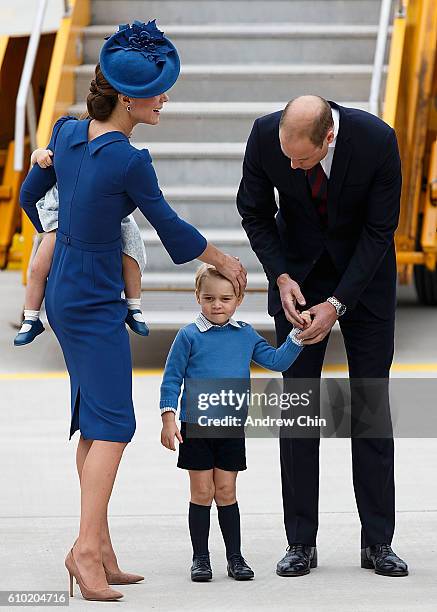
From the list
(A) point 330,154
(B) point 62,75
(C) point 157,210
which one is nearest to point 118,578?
(C) point 157,210

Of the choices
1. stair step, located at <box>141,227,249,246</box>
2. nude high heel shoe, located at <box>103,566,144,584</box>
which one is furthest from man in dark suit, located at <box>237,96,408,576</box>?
stair step, located at <box>141,227,249,246</box>

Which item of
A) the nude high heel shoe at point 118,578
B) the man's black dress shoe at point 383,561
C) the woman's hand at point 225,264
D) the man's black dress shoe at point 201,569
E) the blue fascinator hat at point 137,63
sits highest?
A: the blue fascinator hat at point 137,63

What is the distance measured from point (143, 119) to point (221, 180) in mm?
4610

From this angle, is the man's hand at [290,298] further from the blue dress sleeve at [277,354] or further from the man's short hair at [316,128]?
the man's short hair at [316,128]

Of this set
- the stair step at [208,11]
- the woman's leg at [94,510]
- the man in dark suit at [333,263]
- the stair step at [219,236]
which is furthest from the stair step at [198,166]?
the woman's leg at [94,510]

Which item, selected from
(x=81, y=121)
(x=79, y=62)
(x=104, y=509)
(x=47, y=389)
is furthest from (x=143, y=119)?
(x=79, y=62)

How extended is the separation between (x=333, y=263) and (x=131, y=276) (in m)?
0.67

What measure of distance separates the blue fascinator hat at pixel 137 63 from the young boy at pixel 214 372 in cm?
62

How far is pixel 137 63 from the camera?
A: 4.06 metres

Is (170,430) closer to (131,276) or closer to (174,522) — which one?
(131,276)

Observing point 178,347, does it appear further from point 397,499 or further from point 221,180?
point 221,180

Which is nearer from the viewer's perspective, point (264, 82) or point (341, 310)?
point (341, 310)

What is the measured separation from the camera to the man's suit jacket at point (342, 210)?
436cm

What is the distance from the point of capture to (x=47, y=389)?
7746 mm
